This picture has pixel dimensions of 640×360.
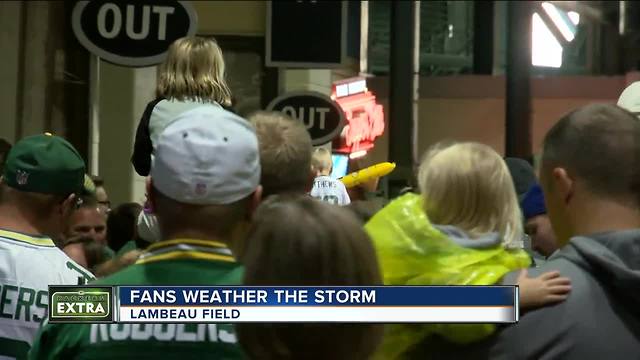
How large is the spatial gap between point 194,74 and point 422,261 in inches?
67.7

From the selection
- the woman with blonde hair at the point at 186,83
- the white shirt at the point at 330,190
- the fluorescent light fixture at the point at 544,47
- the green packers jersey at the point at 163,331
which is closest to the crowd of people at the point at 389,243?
the green packers jersey at the point at 163,331

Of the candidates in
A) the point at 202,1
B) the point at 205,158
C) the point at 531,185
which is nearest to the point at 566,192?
the point at 205,158

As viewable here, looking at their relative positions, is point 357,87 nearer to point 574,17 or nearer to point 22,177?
point 574,17

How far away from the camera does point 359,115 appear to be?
2453 cm

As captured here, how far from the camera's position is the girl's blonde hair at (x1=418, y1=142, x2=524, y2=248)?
9.27ft

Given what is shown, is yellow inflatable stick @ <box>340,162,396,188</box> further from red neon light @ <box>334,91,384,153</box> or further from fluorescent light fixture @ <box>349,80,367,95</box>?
fluorescent light fixture @ <box>349,80,367,95</box>

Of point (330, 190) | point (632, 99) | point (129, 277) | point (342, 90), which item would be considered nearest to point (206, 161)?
point (129, 277)

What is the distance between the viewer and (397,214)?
2.86 metres

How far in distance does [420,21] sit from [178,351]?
23713 millimetres

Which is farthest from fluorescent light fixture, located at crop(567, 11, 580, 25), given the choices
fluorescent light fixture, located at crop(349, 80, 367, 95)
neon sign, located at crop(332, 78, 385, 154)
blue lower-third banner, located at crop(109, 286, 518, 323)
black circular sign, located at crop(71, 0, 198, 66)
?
blue lower-third banner, located at crop(109, 286, 518, 323)

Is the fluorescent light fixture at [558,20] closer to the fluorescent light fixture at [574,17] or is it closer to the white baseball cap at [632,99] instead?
the fluorescent light fixture at [574,17]

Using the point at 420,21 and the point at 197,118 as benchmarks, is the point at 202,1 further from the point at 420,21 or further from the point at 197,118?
the point at 420,21

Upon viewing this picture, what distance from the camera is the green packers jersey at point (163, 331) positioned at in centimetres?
238

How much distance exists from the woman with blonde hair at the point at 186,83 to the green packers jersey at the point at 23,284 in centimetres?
82
